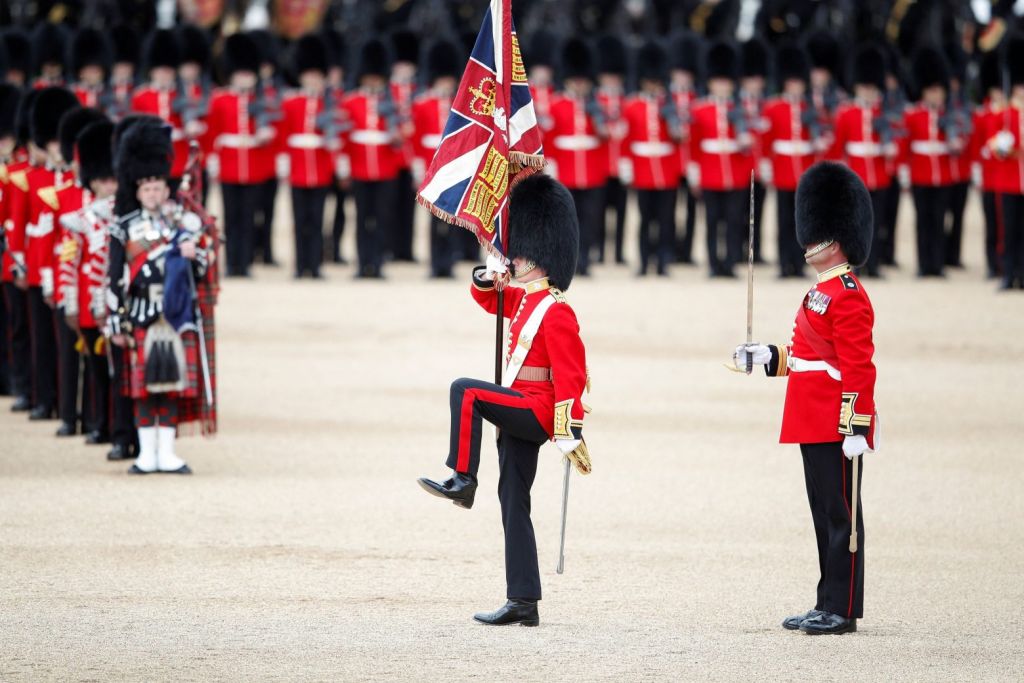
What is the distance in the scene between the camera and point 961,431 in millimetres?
9875

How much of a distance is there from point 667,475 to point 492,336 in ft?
14.3

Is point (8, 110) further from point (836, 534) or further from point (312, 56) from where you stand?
point (836, 534)

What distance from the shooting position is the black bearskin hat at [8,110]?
1051 cm

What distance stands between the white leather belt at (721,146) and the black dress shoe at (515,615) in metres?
10.3

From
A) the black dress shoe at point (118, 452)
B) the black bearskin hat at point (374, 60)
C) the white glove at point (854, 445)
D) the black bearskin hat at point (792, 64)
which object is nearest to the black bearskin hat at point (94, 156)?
the black dress shoe at point (118, 452)

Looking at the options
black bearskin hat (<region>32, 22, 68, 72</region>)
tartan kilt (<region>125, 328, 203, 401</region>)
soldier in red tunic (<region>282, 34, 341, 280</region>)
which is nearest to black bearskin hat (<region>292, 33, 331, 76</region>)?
soldier in red tunic (<region>282, 34, 341, 280</region>)

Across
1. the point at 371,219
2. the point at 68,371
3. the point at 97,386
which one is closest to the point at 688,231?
the point at 371,219

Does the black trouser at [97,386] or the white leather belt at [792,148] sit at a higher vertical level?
the white leather belt at [792,148]

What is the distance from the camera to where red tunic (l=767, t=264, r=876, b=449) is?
5.50 m

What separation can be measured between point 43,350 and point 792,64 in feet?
26.4

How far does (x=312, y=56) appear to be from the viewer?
15844mm

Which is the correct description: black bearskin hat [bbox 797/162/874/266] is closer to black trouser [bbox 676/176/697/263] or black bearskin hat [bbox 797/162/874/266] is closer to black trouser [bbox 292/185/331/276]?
black trouser [bbox 292/185/331/276]

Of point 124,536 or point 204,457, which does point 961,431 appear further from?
point 124,536

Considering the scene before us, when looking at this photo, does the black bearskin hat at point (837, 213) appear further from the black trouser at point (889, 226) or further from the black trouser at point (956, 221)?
the black trouser at point (956, 221)
